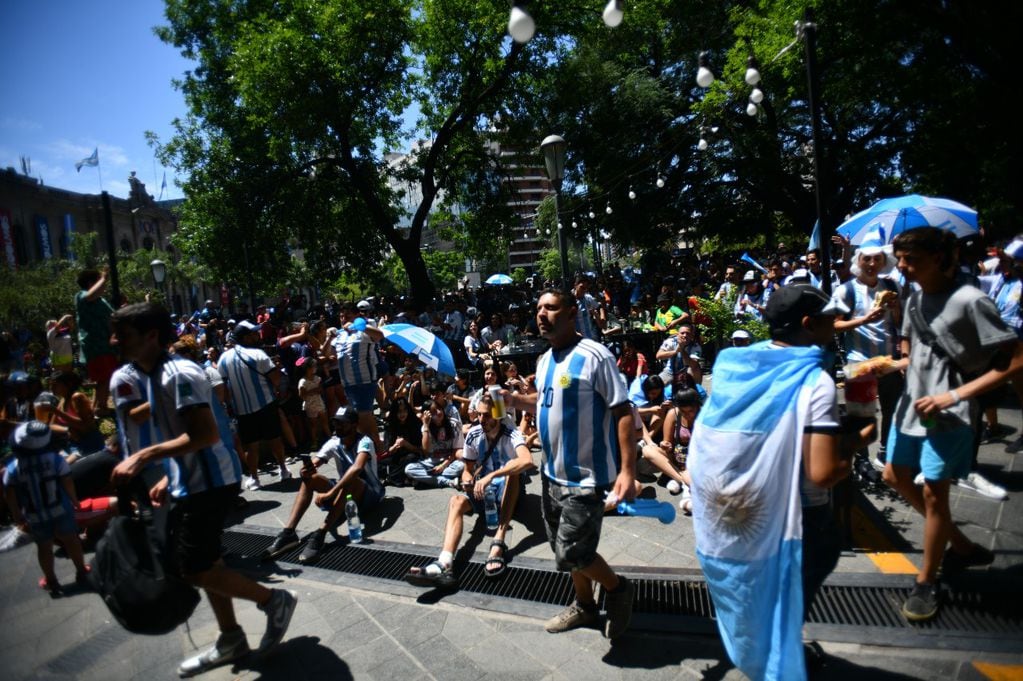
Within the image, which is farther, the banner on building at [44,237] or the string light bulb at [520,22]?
the banner on building at [44,237]

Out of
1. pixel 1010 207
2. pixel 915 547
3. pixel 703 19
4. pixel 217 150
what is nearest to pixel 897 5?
pixel 1010 207

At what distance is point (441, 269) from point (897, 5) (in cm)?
5598

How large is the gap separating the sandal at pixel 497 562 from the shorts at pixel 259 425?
3.75 meters

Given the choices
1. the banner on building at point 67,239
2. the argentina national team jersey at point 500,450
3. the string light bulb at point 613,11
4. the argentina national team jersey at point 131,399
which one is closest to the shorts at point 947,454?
the argentina national team jersey at point 500,450

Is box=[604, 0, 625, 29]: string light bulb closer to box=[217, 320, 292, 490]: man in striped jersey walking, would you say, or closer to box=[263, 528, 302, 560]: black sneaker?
box=[217, 320, 292, 490]: man in striped jersey walking

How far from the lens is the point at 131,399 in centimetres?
323

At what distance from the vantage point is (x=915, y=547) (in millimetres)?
3852

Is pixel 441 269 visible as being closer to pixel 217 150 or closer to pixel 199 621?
pixel 217 150

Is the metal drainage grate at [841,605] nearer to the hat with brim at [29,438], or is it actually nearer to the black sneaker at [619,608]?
the black sneaker at [619,608]

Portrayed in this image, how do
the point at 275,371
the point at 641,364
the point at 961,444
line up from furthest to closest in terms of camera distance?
1. the point at 641,364
2. the point at 275,371
3. the point at 961,444

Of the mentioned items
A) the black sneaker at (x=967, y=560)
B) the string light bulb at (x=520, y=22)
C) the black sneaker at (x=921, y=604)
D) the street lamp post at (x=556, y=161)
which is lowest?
the black sneaker at (x=921, y=604)

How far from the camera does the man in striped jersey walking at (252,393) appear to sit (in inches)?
265

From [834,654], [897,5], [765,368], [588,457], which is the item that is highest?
[897,5]

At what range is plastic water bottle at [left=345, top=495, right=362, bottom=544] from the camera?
5.18 metres
